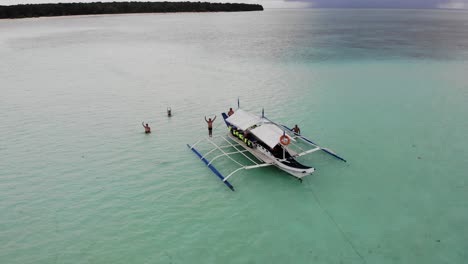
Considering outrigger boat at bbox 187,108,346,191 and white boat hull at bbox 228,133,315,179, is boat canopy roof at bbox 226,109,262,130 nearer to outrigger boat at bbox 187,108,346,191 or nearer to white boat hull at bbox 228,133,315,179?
outrigger boat at bbox 187,108,346,191

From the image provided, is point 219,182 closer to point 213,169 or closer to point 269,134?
point 213,169

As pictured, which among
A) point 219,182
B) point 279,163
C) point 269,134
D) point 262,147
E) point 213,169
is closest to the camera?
point 279,163

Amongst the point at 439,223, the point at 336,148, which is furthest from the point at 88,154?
the point at 439,223

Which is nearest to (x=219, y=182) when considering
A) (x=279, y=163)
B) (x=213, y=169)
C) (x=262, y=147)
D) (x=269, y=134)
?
(x=213, y=169)

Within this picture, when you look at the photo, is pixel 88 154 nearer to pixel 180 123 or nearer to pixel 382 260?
pixel 180 123

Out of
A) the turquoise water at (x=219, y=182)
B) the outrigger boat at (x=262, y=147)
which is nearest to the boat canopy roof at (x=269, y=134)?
the outrigger boat at (x=262, y=147)

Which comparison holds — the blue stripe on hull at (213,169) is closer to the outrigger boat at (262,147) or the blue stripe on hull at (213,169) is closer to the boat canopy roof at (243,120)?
the outrigger boat at (262,147)
